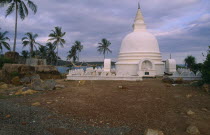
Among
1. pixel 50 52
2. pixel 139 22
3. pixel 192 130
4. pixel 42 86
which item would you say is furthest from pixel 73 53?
pixel 192 130

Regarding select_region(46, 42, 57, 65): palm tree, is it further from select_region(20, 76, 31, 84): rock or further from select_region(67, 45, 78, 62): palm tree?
select_region(20, 76, 31, 84): rock

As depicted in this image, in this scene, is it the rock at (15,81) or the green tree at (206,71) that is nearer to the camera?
the green tree at (206,71)

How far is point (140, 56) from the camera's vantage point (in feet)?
68.7

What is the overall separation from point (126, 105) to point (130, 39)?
16327 millimetres

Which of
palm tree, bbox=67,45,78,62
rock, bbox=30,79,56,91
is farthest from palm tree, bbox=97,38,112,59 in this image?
rock, bbox=30,79,56,91

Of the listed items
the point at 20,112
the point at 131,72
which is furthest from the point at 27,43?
the point at 20,112

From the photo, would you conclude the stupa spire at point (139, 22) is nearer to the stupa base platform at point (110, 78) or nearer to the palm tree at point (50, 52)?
the stupa base platform at point (110, 78)

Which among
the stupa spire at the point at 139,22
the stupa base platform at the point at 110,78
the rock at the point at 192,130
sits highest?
the stupa spire at the point at 139,22

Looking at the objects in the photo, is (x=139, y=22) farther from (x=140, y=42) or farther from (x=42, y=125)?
(x=42, y=125)

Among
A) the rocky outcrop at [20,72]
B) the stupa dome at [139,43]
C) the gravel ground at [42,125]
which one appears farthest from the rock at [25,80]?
the stupa dome at [139,43]

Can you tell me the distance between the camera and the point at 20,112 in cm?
628

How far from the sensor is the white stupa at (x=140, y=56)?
19719 mm

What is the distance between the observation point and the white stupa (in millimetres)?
19719

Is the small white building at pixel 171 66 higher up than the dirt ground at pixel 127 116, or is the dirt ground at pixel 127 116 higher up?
the small white building at pixel 171 66
